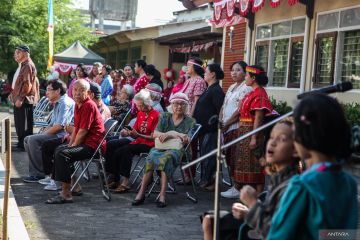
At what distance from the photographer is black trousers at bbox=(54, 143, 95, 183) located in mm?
6467

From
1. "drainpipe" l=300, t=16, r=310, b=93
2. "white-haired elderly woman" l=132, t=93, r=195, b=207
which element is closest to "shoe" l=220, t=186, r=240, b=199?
"white-haired elderly woman" l=132, t=93, r=195, b=207

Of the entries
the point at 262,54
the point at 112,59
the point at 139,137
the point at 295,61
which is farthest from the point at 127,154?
the point at 112,59

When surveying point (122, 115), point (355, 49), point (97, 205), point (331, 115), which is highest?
point (355, 49)

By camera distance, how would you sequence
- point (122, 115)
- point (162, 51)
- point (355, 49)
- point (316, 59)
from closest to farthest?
1. point (122, 115)
2. point (355, 49)
3. point (316, 59)
4. point (162, 51)

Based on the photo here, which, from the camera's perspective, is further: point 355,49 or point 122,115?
point 355,49

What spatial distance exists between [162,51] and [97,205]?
1696cm

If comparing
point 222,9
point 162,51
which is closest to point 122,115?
point 222,9

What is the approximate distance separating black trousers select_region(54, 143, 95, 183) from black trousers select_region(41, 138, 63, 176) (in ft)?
2.23

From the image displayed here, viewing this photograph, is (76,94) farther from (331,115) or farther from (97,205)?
(331,115)

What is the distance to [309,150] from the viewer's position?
7.46ft

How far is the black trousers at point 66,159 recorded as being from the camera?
21.2 feet

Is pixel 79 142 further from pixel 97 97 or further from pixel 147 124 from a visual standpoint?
pixel 97 97

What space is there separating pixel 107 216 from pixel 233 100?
7.18 feet

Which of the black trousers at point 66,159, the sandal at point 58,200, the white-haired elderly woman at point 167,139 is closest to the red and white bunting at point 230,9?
the white-haired elderly woman at point 167,139
